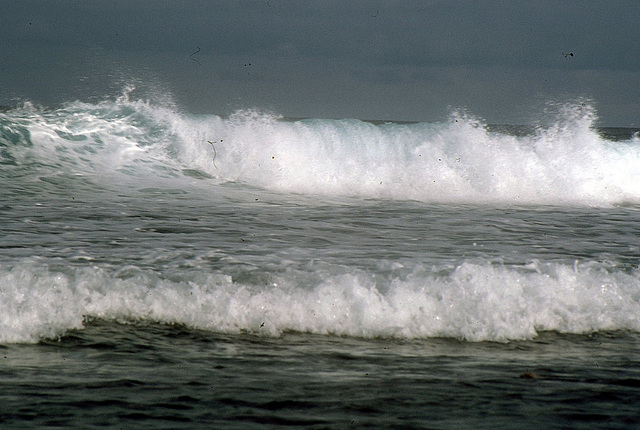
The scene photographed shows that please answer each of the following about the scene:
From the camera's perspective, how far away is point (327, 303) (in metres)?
4.68

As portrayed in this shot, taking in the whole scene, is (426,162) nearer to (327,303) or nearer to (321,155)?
(321,155)

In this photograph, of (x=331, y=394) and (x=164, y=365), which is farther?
(x=164, y=365)

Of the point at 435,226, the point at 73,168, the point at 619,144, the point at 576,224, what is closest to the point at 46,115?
the point at 73,168

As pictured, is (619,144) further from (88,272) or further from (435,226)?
(88,272)

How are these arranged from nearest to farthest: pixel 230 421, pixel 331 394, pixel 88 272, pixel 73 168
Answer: pixel 230 421
pixel 331 394
pixel 88 272
pixel 73 168

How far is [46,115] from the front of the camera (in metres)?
15.0

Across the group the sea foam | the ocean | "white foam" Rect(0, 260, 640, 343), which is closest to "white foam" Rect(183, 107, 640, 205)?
the sea foam

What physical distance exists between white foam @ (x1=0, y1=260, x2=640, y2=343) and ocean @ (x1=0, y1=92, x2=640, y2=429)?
0.01 meters

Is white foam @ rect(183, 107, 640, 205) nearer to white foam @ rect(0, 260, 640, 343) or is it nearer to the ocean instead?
the ocean

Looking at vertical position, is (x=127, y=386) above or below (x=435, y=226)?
below

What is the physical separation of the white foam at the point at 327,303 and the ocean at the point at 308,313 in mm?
13

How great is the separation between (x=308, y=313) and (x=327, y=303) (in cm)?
15

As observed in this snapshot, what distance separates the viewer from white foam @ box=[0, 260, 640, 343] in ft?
14.7

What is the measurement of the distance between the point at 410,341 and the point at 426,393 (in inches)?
39.9
